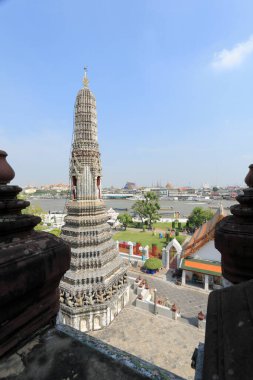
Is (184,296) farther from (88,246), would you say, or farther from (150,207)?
(150,207)

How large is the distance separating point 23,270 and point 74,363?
937 millimetres

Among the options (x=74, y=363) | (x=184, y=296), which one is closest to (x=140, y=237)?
A: (x=184, y=296)

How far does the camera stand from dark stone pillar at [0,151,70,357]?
2021 mm

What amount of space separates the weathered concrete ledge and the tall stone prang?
14.1 m

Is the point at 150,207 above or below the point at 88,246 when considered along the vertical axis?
above

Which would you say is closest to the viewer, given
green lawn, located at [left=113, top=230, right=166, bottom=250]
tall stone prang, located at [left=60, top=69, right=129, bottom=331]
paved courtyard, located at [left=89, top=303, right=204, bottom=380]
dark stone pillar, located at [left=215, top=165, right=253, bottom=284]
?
dark stone pillar, located at [left=215, top=165, right=253, bottom=284]

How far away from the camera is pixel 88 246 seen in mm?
16703

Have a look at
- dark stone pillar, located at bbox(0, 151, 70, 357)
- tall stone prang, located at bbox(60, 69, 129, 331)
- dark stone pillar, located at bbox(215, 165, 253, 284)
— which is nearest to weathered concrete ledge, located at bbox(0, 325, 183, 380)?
dark stone pillar, located at bbox(0, 151, 70, 357)

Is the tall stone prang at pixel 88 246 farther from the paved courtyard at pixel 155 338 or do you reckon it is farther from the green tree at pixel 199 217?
the green tree at pixel 199 217

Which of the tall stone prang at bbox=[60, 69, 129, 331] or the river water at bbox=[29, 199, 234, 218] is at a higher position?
the tall stone prang at bbox=[60, 69, 129, 331]

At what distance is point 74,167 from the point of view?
17.6 meters

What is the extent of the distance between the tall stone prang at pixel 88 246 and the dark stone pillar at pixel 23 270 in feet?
45.5

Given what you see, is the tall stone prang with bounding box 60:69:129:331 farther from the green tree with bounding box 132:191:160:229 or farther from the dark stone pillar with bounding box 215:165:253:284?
the green tree with bounding box 132:191:160:229

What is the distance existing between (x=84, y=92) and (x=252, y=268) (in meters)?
18.4
